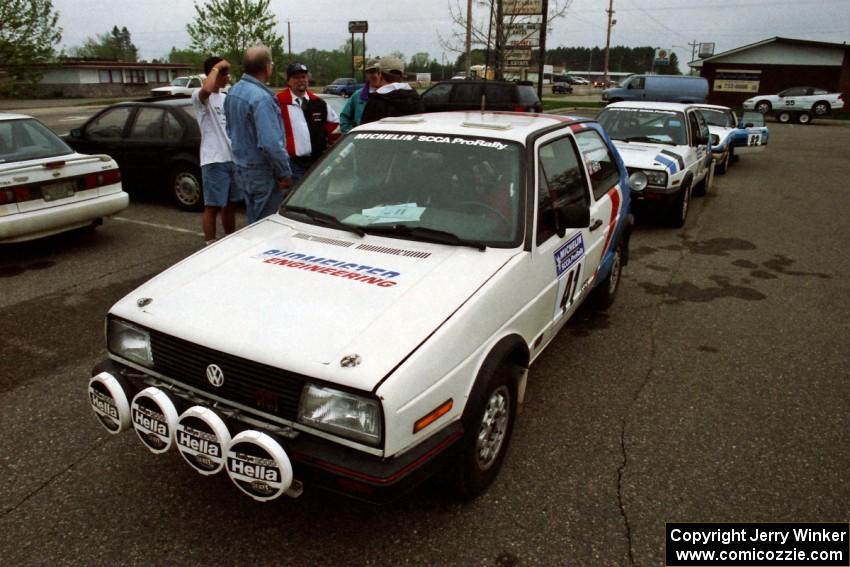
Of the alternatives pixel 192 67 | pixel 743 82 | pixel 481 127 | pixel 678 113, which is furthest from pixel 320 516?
pixel 192 67

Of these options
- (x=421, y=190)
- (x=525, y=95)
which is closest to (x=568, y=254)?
(x=421, y=190)

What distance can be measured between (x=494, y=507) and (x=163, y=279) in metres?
1.87

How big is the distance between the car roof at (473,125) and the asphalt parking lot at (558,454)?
5.17 feet

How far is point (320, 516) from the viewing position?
268 centimetres

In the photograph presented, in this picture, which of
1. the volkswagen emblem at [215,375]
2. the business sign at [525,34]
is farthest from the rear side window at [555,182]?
the business sign at [525,34]

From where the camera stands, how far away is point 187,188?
8227mm

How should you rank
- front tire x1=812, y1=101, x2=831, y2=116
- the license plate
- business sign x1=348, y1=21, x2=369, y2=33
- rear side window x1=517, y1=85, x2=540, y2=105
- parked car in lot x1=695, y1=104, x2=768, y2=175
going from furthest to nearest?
1. business sign x1=348, y1=21, x2=369, y2=33
2. front tire x1=812, y1=101, x2=831, y2=116
3. rear side window x1=517, y1=85, x2=540, y2=105
4. parked car in lot x1=695, y1=104, x2=768, y2=175
5. the license plate

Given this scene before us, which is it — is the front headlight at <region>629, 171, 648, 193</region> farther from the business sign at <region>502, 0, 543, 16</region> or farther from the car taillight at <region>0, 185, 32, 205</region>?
the business sign at <region>502, 0, 543, 16</region>

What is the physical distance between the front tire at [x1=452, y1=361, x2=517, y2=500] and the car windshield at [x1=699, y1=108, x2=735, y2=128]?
13057mm

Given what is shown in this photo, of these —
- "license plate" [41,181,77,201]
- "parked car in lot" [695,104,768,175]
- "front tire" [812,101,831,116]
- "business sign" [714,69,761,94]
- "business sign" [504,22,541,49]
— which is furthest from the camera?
"business sign" [714,69,761,94]

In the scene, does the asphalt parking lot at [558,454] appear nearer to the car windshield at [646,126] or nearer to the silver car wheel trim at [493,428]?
the silver car wheel trim at [493,428]

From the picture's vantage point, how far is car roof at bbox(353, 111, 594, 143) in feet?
11.5

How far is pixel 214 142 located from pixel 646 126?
20.4ft

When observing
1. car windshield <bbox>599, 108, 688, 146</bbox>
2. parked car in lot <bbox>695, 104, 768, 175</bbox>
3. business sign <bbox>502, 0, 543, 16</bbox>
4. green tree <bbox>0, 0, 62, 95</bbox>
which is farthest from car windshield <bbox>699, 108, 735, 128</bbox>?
green tree <bbox>0, 0, 62, 95</bbox>
